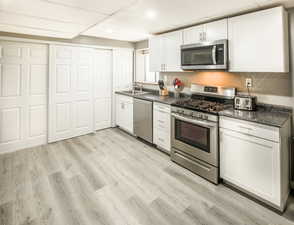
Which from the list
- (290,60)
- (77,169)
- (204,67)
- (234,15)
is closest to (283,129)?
(290,60)

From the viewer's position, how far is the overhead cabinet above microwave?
219 cm

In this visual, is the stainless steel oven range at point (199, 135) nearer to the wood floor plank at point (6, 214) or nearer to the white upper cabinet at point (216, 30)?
the white upper cabinet at point (216, 30)

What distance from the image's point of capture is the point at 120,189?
246 cm

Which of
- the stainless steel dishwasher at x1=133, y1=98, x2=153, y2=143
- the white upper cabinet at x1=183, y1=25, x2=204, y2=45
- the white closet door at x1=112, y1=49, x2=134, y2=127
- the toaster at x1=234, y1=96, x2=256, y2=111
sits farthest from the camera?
the white closet door at x1=112, y1=49, x2=134, y2=127

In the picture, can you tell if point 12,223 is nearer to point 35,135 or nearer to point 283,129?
point 35,135

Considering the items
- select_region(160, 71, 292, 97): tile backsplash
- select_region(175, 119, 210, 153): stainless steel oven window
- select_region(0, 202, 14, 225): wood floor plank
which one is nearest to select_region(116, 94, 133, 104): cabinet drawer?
select_region(160, 71, 292, 97): tile backsplash

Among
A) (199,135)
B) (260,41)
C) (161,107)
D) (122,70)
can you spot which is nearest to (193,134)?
(199,135)

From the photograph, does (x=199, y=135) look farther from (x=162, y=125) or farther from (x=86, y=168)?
(x=86, y=168)

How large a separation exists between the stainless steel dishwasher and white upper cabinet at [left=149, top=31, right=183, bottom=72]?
825 mm

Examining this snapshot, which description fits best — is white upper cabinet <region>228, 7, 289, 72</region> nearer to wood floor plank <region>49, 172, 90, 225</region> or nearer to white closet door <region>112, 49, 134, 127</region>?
wood floor plank <region>49, 172, 90, 225</region>

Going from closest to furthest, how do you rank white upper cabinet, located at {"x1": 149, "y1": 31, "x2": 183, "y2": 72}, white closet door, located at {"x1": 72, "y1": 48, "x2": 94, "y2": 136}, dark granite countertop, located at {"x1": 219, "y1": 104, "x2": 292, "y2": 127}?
dark granite countertop, located at {"x1": 219, "y1": 104, "x2": 292, "y2": 127} → white upper cabinet, located at {"x1": 149, "y1": 31, "x2": 183, "y2": 72} → white closet door, located at {"x1": 72, "y1": 48, "x2": 94, "y2": 136}

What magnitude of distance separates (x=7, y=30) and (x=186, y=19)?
10.6 ft

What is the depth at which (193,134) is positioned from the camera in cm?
281

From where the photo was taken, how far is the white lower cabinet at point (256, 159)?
1.98 m
